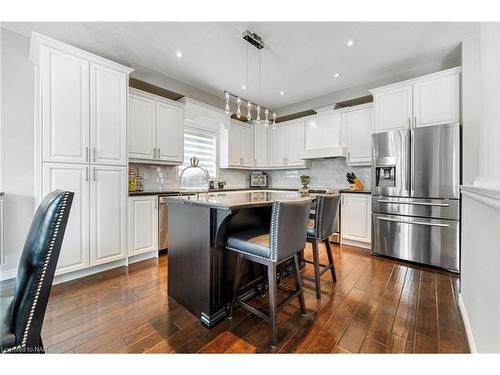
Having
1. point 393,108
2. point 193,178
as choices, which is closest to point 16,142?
point 193,178

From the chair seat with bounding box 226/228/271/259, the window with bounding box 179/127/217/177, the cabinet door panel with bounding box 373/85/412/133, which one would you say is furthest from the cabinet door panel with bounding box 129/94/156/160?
the cabinet door panel with bounding box 373/85/412/133

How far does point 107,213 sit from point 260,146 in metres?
3.46

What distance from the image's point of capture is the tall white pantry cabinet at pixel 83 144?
7.02 feet

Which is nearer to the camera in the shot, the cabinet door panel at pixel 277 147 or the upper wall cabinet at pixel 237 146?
the upper wall cabinet at pixel 237 146

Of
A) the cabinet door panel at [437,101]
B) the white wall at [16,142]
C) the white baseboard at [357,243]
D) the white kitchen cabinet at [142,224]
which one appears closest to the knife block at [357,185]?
the white baseboard at [357,243]

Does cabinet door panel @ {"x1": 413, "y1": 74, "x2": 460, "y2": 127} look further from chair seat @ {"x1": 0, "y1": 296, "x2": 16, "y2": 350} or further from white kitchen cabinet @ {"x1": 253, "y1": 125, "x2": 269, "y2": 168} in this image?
chair seat @ {"x1": 0, "y1": 296, "x2": 16, "y2": 350}

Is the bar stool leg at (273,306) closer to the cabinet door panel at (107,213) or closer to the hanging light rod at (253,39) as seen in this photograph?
the cabinet door panel at (107,213)

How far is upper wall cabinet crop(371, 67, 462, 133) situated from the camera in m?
2.72

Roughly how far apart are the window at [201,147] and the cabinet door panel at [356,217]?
2641mm

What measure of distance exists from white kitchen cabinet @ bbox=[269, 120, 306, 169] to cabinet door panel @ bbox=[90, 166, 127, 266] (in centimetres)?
322

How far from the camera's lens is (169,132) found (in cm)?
340

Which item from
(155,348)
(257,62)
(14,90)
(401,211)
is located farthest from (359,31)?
(14,90)

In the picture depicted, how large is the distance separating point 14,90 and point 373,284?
442 cm

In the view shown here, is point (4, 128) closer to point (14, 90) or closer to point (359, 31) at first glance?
point (14, 90)
